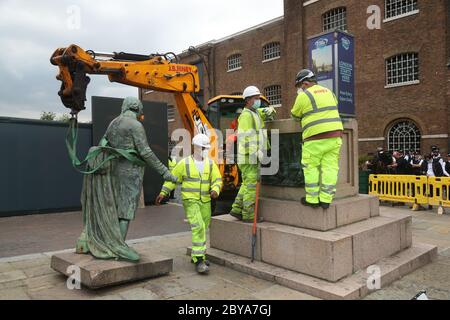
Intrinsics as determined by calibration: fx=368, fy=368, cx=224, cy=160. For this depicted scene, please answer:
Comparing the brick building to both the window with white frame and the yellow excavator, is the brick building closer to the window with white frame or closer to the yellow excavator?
the yellow excavator

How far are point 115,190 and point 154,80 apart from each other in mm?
3068

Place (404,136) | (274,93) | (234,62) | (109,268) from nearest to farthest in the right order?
(109,268) → (404,136) → (274,93) → (234,62)

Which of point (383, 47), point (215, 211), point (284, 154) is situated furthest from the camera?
point (383, 47)

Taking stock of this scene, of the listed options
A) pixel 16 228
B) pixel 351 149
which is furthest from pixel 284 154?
pixel 16 228

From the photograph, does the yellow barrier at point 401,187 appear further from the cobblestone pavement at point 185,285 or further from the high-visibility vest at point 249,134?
the high-visibility vest at point 249,134

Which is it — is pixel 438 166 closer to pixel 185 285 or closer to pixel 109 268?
pixel 185 285

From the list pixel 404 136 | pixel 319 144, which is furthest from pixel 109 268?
pixel 404 136

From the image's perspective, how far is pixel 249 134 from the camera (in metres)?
4.95

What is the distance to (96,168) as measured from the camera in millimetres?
4293

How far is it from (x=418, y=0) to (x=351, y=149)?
47.8 feet

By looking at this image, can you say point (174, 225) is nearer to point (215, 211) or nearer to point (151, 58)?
point (215, 211)

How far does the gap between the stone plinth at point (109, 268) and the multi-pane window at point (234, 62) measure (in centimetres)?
2257

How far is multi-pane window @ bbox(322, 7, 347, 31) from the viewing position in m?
19.2
